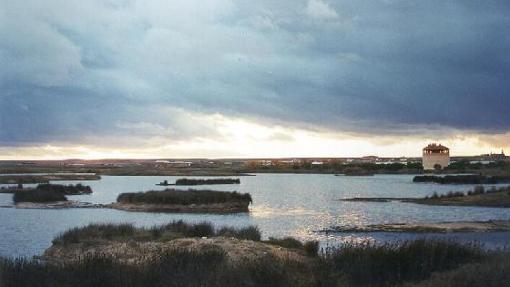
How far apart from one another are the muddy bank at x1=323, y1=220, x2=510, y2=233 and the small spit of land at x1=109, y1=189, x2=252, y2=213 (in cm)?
1558

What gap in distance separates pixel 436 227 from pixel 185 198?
78.2ft

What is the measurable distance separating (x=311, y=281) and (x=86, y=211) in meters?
38.4

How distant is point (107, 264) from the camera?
523 inches

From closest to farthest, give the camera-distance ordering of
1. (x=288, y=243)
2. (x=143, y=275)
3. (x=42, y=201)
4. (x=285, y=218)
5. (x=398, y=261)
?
(x=143, y=275), (x=398, y=261), (x=288, y=243), (x=285, y=218), (x=42, y=201)

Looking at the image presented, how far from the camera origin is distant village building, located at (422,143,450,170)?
139m

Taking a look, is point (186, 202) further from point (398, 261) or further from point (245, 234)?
point (398, 261)

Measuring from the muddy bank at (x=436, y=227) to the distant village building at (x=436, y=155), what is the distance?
108 m

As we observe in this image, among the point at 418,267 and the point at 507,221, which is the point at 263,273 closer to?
the point at 418,267

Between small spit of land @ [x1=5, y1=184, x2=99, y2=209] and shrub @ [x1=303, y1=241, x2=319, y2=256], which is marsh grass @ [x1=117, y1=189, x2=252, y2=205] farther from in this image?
shrub @ [x1=303, y1=241, x2=319, y2=256]

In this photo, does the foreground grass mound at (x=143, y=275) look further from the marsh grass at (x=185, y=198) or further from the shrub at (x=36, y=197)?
the shrub at (x=36, y=197)

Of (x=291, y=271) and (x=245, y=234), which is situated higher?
(x=291, y=271)

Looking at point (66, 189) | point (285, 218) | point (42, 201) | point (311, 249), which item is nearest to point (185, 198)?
point (285, 218)

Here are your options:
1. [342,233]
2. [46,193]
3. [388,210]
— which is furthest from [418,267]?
[46,193]

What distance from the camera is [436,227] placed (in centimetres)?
3288
